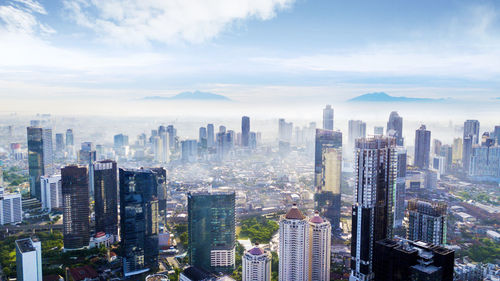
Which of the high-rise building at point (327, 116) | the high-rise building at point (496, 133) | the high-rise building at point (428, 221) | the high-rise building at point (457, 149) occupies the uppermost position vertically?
the high-rise building at point (327, 116)

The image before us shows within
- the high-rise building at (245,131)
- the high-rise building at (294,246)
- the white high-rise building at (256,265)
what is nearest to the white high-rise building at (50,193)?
the white high-rise building at (256,265)

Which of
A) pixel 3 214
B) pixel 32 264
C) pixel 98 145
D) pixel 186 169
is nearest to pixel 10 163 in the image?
pixel 98 145

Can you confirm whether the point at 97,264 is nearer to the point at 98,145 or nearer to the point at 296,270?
the point at 296,270

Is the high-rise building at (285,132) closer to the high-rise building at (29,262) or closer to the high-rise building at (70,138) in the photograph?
the high-rise building at (70,138)

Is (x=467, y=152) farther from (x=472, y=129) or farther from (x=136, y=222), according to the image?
(x=136, y=222)

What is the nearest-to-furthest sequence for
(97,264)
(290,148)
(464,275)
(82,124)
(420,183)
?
(464,275), (97,264), (82,124), (420,183), (290,148)

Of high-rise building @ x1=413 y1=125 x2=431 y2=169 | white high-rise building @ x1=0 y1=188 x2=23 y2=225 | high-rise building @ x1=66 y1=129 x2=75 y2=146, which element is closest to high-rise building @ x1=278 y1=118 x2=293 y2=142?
high-rise building @ x1=413 y1=125 x2=431 y2=169
